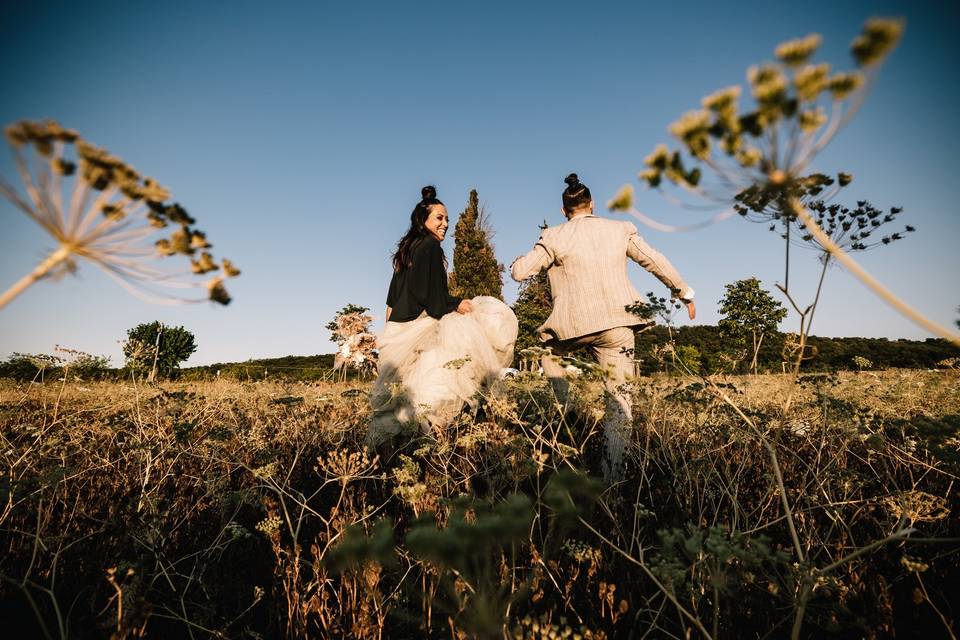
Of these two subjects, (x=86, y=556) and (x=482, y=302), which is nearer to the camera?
(x=86, y=556)

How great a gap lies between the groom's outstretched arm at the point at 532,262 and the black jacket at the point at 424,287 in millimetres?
1036

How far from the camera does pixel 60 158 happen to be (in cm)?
88

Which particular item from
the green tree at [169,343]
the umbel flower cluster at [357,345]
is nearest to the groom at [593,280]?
the umbel flower cluster at [357,345]

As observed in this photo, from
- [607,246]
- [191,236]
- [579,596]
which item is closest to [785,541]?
[579,596]

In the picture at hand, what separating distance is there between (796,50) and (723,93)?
134mm

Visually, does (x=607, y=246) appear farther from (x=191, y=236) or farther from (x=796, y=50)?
(x=191, y=236)

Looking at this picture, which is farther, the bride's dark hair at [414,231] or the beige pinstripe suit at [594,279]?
the bride's dark hair at [414,231]

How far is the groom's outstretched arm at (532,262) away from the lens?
410cm

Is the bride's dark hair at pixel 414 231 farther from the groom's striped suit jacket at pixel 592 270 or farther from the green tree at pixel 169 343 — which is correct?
the green tree at pixel 169 343

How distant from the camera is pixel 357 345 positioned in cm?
792

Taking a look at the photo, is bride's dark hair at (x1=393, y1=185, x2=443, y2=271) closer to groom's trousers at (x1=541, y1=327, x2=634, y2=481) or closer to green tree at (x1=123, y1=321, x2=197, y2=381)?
groom's trousers at (x1=541, y1=327, x2=634, y2=481)

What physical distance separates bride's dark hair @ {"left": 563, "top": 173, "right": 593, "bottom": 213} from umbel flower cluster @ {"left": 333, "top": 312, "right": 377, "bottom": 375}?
4220mm

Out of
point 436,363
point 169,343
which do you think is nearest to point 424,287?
point 436,363

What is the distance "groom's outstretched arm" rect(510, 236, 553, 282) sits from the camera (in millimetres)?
Result: 4098
